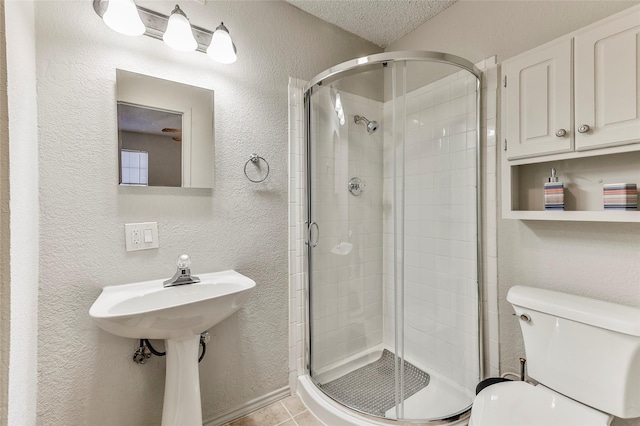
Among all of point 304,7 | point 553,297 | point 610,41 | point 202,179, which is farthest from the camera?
point 304,7

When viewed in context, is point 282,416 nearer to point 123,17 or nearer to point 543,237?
point 543,237

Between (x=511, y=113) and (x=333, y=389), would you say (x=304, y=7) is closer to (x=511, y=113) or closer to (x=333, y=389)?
(x=511, y=113)

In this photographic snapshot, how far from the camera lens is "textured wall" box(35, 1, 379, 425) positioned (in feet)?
3.82

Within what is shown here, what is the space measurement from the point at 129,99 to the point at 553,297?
6.68 ft

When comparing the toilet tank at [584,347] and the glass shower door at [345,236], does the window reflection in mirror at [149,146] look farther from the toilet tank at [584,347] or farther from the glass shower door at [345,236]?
the toilet tank at [584,347]

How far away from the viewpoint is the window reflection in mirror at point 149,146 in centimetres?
129

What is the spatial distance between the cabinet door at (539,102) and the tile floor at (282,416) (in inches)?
67.9

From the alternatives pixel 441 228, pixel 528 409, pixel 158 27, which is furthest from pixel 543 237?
pixel 158 27

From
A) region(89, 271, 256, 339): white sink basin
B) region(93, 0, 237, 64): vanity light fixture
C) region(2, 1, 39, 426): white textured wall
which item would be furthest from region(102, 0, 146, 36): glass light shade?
region(89, 271, 256, 339): white sink basin

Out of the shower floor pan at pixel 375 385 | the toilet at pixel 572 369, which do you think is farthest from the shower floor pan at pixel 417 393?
the toilet at pixel 572 369

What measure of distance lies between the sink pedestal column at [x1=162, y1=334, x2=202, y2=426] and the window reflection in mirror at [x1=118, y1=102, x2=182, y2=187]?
74 cm

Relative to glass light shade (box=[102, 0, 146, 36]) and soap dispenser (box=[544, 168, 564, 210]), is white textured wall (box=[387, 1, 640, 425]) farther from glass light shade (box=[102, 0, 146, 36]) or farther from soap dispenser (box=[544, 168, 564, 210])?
glass light shade (box=[102, 0, 146, 36])

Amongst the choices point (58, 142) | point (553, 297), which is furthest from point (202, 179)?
point (553, 297)

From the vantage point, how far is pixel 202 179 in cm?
146
